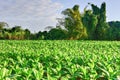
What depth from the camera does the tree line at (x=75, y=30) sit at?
4319cm

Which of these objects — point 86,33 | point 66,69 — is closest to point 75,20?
point 86,33

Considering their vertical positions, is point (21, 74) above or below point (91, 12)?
below

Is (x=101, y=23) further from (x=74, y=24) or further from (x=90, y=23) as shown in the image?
(x=74, y=24)

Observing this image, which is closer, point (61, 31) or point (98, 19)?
point (61, 31)

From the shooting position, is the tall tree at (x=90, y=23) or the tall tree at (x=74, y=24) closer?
the tall tree at (x=74, y=24)

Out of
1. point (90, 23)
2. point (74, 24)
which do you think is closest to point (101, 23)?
point (90, 23)

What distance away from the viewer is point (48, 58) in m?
11.0

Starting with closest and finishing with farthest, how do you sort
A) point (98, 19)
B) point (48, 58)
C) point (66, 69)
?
point (66, 69) → point (48, 58) → point (98, 19)

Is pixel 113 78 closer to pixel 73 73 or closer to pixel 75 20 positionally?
pixel 73 73

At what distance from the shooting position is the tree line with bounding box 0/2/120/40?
43.2 m

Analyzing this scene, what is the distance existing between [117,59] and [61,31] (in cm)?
3346

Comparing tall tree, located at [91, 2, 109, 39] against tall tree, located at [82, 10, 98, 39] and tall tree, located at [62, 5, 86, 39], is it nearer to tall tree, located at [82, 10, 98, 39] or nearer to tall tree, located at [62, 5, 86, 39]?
tall tree, located at [82, 10, 98, 39]

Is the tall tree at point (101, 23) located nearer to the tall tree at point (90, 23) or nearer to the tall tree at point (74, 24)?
the tall tree at point (90, 23)

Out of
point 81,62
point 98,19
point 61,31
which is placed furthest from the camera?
point 98,19
